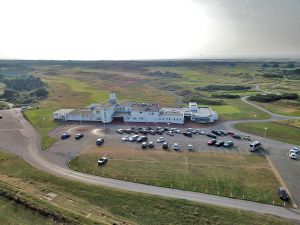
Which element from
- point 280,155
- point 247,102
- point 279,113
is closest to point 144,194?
point 280,155

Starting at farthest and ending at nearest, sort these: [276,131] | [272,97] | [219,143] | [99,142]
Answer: [272,97]
[276,131]
[99,142]
[219,143]

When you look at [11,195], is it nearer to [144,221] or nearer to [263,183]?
[144,221]

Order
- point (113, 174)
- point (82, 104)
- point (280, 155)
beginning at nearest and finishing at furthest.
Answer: point (113, 174) → point (280, 155) → point (82, 104)

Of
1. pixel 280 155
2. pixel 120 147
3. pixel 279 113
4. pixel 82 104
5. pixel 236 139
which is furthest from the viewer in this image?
pixel 82 104

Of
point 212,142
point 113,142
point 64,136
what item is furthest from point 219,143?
point 64,136

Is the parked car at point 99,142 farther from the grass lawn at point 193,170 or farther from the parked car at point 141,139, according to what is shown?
the parked car at point 141,139

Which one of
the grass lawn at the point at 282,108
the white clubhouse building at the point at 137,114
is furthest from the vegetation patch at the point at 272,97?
the white clubhouse building at the point at 137,114

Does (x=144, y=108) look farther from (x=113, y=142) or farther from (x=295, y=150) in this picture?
(x=295, y=150)
